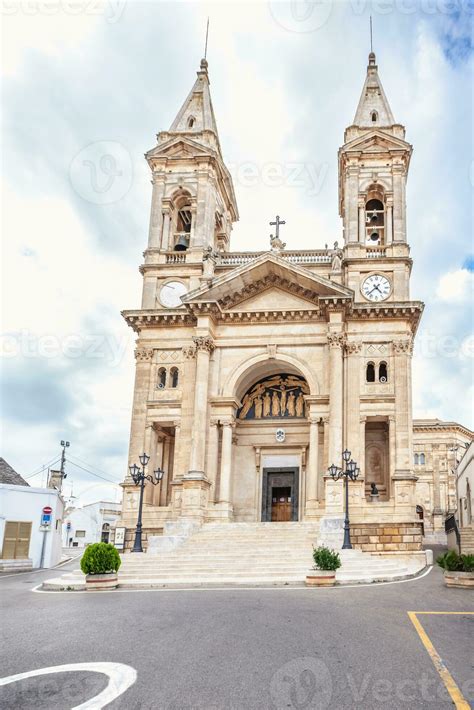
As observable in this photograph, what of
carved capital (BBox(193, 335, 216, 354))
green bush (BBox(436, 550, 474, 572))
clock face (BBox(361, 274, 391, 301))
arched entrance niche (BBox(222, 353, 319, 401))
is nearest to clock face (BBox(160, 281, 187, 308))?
carved capital (BBox(193, 335, 216, 354))

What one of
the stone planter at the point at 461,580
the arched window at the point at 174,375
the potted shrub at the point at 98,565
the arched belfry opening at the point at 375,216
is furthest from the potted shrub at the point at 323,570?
the arched belfry opening at the point at 375,216

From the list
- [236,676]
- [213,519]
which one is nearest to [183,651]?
[236,676]

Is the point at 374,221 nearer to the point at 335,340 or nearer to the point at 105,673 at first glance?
the point at 335,340

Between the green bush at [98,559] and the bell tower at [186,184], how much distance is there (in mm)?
21346

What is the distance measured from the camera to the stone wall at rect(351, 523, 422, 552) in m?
29.5

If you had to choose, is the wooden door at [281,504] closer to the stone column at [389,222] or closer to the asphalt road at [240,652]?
the stone column at [389,222]

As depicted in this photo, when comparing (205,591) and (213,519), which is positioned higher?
(213,519)

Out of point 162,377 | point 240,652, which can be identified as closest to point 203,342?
point 162,377

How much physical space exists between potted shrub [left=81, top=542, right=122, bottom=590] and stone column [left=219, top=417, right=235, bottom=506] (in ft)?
44.8

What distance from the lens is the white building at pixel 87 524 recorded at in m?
73.3

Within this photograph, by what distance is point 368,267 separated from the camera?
35.5 metres

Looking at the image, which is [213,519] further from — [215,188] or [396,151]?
[396,151]

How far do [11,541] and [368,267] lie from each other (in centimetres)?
2300

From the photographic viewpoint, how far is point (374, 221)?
128 ft
